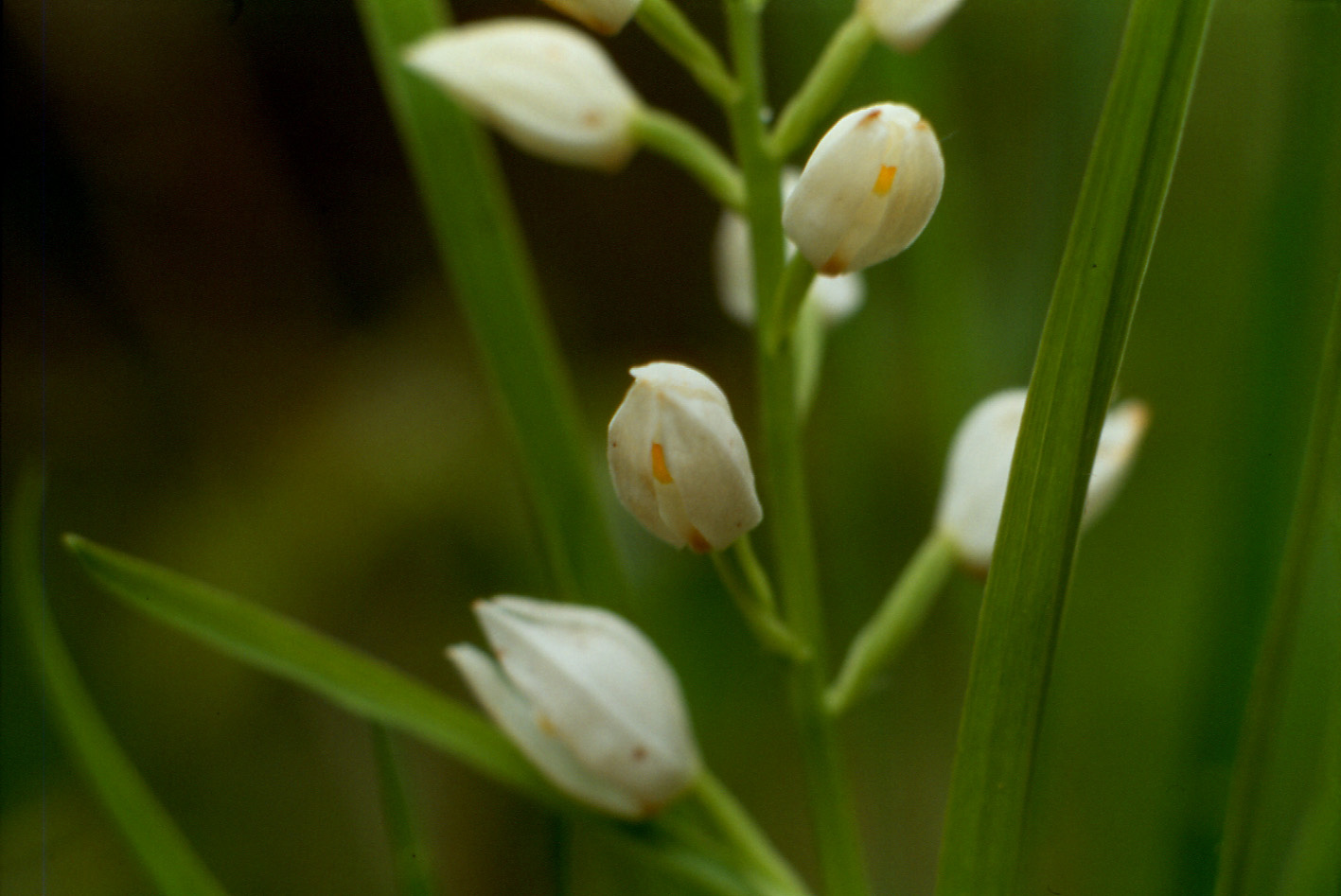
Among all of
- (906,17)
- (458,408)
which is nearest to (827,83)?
(906,17)

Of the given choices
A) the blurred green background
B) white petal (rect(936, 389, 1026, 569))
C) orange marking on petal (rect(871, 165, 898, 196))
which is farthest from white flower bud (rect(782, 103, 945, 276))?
the blurred green background

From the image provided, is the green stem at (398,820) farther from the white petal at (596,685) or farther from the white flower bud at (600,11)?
the white flower bud at (600,11)

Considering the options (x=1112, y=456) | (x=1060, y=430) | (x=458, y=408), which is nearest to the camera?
(x=1060, y=430)

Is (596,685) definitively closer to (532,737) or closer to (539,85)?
(532,737)

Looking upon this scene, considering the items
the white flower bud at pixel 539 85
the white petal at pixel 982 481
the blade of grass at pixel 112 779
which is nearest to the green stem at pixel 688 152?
the white flower bud at pixel 539 85

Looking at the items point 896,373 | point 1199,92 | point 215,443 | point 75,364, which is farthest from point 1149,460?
point 75,364

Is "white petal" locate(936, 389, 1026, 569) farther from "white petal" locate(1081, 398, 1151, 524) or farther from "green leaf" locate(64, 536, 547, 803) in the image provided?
"green leaf" locate(64, 536, 547, 803)

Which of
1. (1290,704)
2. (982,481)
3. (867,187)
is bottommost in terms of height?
(1290,704)

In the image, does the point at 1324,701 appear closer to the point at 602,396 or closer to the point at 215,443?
the point at 602,396
